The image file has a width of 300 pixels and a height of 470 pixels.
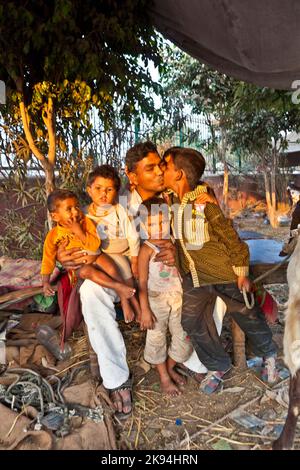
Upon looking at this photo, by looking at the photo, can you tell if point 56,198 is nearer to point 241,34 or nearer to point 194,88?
point 241,34

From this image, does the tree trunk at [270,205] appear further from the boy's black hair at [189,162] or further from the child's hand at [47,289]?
the child's hand at [47,289]

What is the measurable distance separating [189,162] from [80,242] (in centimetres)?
90

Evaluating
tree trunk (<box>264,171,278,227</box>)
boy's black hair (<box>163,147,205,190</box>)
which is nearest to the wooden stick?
boy's black hair (<box>163,147,205,190</box>)

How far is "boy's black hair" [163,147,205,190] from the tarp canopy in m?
1.00

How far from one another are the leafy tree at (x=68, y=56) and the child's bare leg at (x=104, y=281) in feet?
5.08

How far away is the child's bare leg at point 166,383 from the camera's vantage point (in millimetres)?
2691

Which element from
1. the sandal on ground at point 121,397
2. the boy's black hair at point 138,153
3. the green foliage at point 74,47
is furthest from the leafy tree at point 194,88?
the sandal on ground at point 121,397

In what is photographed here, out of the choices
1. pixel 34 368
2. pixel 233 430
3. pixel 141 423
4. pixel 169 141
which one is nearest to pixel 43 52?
pixel 34 368

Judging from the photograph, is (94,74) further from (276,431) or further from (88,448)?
(276,431)

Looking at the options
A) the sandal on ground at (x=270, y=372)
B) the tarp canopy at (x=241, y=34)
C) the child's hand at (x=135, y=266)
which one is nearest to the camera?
the tarp canopy at (x=241, y=34)

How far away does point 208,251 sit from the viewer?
101 inches

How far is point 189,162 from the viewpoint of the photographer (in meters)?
2.46

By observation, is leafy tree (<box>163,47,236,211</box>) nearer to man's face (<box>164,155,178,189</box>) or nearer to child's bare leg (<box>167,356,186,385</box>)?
man's face (<box>164,155,178,189</box>)

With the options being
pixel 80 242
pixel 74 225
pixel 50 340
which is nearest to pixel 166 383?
pixel 50 340
